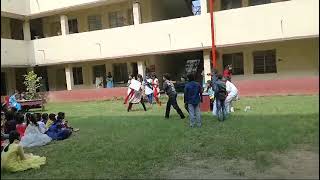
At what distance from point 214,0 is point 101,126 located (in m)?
9.02

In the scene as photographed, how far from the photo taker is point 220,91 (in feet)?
32.6

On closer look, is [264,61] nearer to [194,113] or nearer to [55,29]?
[194,113]

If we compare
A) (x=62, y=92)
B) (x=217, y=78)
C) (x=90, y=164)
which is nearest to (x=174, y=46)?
(x=62, y=92)

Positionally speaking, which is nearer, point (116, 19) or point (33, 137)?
point (33, 137)

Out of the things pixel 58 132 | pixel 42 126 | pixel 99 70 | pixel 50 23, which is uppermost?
pixel 50 23

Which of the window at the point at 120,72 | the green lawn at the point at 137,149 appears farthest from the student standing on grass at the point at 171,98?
the window at the point at 120,72

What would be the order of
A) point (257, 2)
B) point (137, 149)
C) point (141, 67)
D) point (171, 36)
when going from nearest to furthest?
point (137, 149)
point (257, 2)
point (171, 36)
point (141, 67)

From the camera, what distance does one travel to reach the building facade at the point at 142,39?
51.4 feet

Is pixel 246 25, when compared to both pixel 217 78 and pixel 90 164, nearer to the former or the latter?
pixel 217 78

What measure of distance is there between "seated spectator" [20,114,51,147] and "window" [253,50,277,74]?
10.1m

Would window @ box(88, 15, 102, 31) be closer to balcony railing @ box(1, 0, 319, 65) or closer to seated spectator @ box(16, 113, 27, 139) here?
balcony railing @ box(1, 0, 319, 65)

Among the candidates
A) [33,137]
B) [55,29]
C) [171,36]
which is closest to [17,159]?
[33,137]

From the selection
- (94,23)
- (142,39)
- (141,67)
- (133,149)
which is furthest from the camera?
(94,23)

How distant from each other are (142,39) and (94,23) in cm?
356
